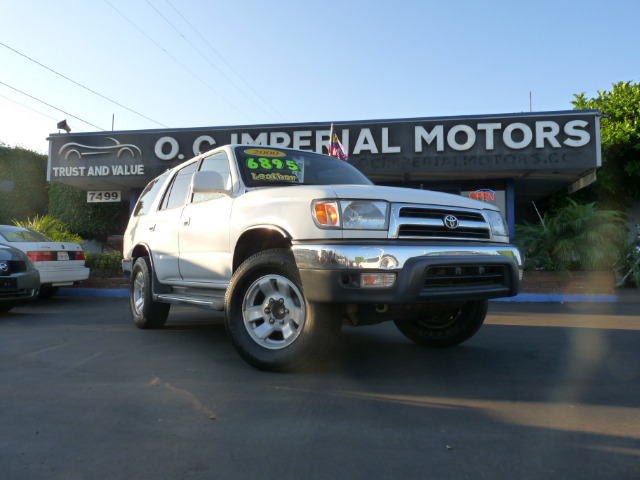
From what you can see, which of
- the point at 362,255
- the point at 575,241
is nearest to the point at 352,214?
the point at 362,255

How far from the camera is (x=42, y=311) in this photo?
8.43 m

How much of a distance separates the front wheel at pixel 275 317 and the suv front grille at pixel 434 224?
77 centimetres

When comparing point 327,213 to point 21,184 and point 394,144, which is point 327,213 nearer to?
point 394,144

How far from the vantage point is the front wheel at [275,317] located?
3.72 metres

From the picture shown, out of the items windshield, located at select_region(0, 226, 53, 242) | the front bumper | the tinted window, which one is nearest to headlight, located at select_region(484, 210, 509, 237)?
the front bumper

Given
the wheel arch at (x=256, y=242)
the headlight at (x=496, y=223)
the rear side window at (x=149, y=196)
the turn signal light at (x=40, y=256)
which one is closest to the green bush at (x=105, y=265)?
the turn signal light at (x=40, y=256)

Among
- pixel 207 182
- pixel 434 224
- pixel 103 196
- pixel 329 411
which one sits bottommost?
pixel 329 411

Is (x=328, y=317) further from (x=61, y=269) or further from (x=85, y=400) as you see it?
(x=61, y=269)

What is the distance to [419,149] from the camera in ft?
44.8

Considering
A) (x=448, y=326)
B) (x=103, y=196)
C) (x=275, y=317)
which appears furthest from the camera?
(x=103, y=196)

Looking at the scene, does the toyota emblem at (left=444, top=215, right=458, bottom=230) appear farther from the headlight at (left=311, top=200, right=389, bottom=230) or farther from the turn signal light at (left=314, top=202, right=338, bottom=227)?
the turn signal light at (left=314, top=202, right=338, bottom=227)

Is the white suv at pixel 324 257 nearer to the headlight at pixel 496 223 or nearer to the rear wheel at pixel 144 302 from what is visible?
the headlight at pixel 496 223

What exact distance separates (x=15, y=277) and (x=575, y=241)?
9.62 meters

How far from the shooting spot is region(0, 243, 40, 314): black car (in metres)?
7.42
